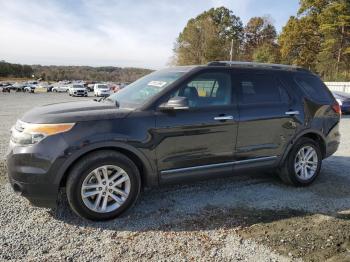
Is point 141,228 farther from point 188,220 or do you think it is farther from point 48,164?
point 48,164

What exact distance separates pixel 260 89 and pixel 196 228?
220 cm

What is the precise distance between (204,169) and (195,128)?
54cm

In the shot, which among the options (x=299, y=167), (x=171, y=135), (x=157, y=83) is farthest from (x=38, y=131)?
(x=299, y=167)

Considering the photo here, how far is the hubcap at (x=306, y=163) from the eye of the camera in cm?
547

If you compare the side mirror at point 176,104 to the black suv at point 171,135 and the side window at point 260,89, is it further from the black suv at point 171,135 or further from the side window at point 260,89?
the side window at point 260,89

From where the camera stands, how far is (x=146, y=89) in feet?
15.5

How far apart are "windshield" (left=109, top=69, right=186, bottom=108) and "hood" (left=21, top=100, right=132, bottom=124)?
0.26 meters

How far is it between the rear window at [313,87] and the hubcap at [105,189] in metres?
3.10

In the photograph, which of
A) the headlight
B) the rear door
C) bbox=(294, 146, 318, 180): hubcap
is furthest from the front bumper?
bbox=(294, 146, 318, 180): hubcap

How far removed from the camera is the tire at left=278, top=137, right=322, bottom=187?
17.6 ft

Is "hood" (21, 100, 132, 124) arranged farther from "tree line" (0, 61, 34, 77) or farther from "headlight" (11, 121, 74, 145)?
"tree line" (0, 61, 34, 77)

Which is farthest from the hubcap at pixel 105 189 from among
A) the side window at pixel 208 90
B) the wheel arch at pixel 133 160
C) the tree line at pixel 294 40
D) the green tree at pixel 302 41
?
the green tree at pixel 302 41

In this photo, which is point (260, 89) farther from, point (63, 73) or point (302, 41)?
point (63, 73)

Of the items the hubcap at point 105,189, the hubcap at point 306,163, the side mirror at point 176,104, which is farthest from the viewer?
the hubcap at point 306,163
